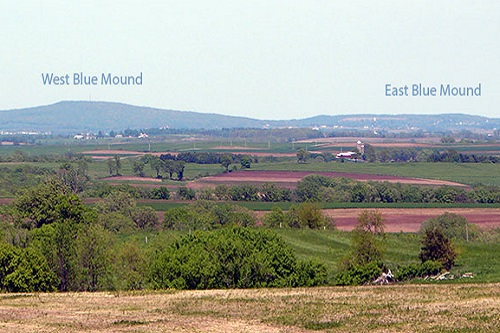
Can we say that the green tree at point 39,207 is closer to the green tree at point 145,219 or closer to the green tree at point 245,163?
the green tree at point 145,219

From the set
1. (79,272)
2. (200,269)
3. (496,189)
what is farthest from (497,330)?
(496,189)

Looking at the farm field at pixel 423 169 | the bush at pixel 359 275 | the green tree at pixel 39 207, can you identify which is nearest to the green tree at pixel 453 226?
the bush at pixel 359 275

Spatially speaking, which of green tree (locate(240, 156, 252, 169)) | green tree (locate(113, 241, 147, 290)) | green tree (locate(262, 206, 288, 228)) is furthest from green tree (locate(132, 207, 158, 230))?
green tree (locate(240, 156, 252, 169))

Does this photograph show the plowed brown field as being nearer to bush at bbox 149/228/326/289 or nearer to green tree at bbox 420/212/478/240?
green tree at bbox 420/212/478/240

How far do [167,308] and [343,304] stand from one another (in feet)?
25.2

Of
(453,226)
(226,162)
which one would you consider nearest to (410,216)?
(453,226)

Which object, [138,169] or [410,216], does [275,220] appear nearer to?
[410,216]

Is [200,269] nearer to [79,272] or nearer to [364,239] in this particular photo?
[79,272]

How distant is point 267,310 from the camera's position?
3981 centimetres

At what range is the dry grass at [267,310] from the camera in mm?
34531

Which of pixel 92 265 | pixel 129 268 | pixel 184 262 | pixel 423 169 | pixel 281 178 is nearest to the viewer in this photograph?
pixel 184 262

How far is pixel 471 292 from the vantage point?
44875mm

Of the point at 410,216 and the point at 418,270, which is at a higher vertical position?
the point at 418,270

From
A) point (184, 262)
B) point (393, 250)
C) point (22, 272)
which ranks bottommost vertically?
point (393, 250)
